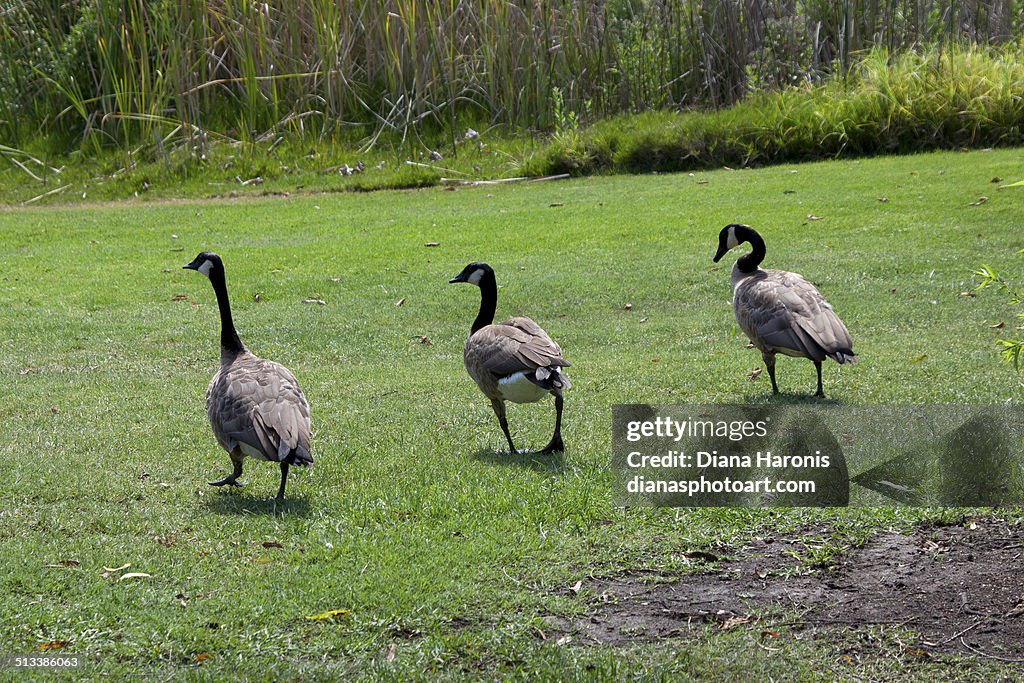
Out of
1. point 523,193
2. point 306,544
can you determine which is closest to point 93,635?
point 306,544

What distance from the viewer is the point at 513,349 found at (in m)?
6.67

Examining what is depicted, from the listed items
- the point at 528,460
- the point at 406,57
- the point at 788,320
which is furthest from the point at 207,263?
the point at 406,57

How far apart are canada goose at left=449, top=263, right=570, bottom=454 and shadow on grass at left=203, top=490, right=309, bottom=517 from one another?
135cm

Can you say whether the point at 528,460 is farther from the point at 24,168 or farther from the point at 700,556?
the point at 24,168

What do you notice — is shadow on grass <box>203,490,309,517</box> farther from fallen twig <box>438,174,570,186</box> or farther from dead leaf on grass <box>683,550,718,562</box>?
fallen twig <box>438,174,570,186</box>

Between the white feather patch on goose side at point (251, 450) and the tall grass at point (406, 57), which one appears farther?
the tall grass at point (406, 57)

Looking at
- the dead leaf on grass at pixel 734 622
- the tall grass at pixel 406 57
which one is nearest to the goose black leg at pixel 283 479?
the dead leaf on grass at pixel 734 622

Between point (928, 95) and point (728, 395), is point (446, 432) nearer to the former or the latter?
point (728, 395)

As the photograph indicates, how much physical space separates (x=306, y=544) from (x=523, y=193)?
1230 cm

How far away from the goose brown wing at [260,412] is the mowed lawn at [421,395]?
0.46m

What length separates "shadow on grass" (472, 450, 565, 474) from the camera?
6.77 meters

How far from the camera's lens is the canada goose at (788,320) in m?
7.58

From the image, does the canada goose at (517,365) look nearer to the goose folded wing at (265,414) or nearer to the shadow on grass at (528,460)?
the shadow on grass at (528,460)

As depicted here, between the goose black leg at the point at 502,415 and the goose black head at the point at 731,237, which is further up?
the goose black head at the point at 731,237
